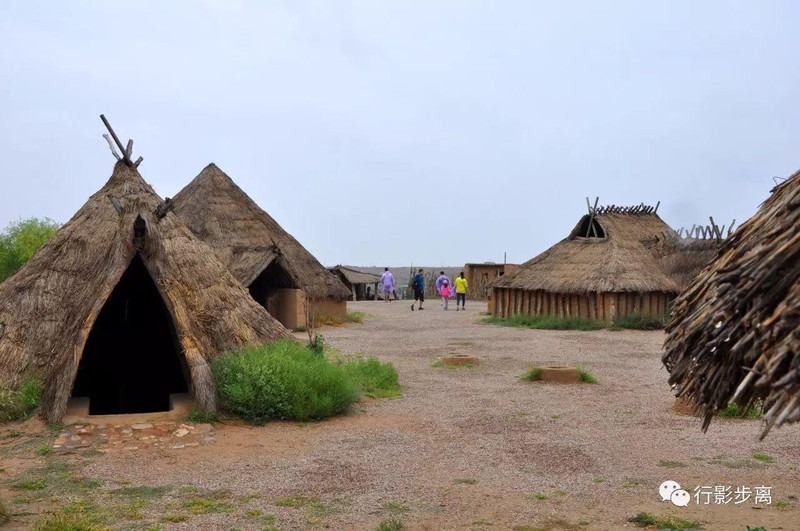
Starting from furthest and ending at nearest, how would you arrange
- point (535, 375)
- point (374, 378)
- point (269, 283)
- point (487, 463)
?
1. point (269, 283)
2. point (535, 375)
3. point (374, 378)
4. point (487, 463)

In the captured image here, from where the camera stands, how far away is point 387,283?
36.5m

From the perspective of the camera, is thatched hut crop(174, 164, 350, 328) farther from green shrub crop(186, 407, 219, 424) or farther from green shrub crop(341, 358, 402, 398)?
green shrub crop(186, 407, 219, 424)

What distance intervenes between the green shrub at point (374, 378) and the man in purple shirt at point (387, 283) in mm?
24345

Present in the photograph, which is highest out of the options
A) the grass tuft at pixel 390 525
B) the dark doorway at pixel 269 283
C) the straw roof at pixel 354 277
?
the straw roof at pixel 354 277

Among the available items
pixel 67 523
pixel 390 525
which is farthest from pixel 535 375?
pixel 67 523

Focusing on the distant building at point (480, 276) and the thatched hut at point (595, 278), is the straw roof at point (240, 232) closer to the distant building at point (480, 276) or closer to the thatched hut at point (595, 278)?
the thatched hut at point (595, 278)

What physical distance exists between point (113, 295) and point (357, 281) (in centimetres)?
2757

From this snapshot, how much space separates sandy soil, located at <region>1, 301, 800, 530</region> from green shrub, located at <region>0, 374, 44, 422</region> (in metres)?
1.70

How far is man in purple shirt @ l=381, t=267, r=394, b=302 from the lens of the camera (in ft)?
120

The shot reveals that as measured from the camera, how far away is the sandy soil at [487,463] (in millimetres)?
5844

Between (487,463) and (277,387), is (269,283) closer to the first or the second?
(277,387)

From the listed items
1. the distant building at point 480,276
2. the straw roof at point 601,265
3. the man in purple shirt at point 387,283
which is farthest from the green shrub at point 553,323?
the distant building at point 480,276

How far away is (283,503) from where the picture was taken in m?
6.08

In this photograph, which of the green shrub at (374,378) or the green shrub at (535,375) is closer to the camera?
the green shrub at (374,378)
